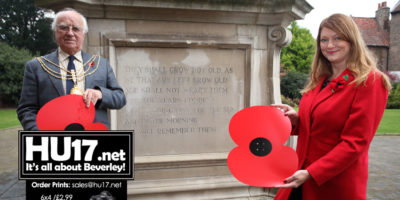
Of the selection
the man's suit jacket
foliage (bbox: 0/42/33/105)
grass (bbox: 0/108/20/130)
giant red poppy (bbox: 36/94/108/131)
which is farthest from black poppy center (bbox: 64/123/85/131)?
foliage (bbox: 0/42/33/105)

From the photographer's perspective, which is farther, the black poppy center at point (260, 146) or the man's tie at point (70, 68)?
the man's tie at point (70, 68)

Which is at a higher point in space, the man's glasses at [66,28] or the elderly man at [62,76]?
the man's glasses at [66,28]

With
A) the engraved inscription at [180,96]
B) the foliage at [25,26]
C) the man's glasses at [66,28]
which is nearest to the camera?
the man's glasses at [66,28]

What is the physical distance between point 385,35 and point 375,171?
156ft

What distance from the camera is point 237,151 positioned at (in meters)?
1.82

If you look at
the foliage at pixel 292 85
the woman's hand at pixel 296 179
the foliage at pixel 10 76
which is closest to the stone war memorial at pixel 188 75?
the woman's hand at pixel 296 179

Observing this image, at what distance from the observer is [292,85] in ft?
84.4

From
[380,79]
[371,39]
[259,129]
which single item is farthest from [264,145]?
[371,39]

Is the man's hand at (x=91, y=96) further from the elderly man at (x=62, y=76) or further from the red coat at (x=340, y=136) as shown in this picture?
the red coat at (x=340, y=136)

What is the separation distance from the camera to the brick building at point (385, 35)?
142ft

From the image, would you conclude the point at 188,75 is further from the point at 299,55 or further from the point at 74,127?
the point at 299,55

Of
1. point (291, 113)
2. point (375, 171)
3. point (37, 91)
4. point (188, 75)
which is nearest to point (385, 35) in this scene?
point (375, 171)

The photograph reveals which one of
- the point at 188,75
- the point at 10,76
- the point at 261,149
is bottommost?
the point at 261,149

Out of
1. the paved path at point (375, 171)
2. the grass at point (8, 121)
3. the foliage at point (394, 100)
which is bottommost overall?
the paved path at point (375, 171)
